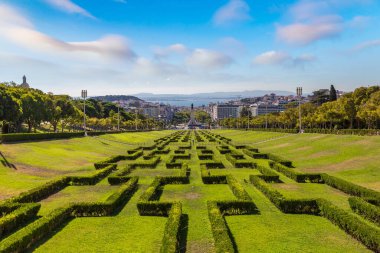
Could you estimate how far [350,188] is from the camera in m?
25.9

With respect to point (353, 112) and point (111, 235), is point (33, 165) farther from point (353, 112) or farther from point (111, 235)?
A: point (353, 112)

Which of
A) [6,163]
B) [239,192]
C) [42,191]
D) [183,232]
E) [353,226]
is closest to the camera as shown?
[353,226]

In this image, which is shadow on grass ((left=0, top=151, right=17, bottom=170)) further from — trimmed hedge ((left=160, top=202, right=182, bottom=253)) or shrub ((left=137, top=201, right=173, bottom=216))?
trimmed hedge ((left=160, top=202, right=182, bottom=253))

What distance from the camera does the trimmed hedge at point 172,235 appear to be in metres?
13.8

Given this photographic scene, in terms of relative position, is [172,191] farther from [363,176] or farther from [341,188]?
[363,176]

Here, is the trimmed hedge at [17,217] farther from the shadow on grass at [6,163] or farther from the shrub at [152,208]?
the shadow on grass at [6,163]

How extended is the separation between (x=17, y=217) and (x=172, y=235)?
9.10 m

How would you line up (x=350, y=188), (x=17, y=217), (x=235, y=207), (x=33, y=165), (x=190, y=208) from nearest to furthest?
(x=17, y=217), (x=235, y=207), (x=190, y=208), (x=350, y=188), (x=33, y=165)

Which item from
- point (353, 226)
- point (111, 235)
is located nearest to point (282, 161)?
point (353, 226)

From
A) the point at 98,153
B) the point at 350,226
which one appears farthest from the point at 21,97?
the point at 350,226

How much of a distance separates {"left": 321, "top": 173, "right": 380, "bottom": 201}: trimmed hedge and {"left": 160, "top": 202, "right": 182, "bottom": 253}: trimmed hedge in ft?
44.1

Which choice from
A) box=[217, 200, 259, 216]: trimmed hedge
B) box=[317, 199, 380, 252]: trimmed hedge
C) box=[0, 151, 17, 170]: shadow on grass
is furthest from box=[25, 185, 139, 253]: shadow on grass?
box=[0, 151, 17, 170]: shadow on grass

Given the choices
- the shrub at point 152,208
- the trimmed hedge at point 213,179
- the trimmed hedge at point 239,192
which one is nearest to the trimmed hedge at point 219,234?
the shrub at point 152,208

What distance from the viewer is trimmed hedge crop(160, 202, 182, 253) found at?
1384 cm
